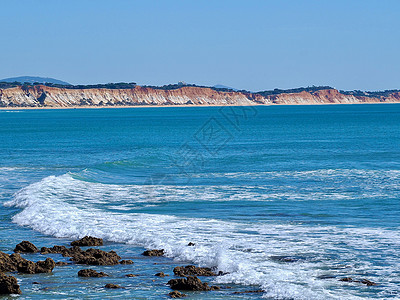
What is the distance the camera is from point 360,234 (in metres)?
16.2

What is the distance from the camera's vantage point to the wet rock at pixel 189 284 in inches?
453

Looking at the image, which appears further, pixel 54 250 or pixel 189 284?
pixel 54 250

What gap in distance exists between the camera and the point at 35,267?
12750 millimetres

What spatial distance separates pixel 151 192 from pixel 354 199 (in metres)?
8.32

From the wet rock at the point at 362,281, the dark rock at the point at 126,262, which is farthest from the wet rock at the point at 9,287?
the wet rock at the point at 362,281

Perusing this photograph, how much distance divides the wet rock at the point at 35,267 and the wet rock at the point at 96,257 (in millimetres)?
955

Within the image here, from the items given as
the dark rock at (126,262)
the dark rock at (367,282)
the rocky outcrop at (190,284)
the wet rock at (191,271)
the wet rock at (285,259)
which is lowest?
the dark rock at (367,282)

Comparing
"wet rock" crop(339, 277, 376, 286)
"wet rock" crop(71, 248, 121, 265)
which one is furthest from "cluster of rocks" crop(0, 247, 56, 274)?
"wet rock" crop(339, 277, 376, 286)

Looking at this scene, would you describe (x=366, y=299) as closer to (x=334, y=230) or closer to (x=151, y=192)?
(x=334, y=230)

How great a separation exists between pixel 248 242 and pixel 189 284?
4.16 meters

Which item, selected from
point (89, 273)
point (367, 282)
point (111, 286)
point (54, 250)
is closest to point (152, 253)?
point (89, 273)

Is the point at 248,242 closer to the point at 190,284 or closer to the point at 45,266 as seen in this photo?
the point at 190,284

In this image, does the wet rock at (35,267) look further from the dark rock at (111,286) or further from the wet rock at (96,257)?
the dark rock at (111,286)

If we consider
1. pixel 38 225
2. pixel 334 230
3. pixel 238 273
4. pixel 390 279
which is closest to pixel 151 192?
pixel 38 225
